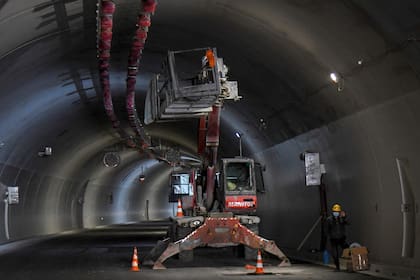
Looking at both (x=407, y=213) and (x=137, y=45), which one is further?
(x=137, y=45)

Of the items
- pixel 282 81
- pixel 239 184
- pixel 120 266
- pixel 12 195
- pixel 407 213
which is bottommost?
pixel 120 266

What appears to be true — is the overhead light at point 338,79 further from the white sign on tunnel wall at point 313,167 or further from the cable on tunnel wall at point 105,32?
the cable on tunnel wall at point 105,32

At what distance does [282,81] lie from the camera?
19562 millimetres

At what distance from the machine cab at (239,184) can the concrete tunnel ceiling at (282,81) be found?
5.39 feet

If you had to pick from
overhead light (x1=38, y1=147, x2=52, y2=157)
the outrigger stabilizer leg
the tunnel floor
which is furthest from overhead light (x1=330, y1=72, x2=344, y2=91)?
overhead light (x1=38, y1=147, x2=52, y2=157)

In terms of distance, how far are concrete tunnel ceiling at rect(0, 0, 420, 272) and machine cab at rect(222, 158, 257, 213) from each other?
1.64 m

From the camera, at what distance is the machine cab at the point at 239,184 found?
2169 cm

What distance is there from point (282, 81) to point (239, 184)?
3983 millimetres

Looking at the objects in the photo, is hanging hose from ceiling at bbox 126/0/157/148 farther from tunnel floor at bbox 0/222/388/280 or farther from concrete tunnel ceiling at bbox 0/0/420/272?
tunnel floor at bbox 0/222/388/280

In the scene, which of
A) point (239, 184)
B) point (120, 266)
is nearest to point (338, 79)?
point (239, 184)

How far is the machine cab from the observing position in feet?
71.2

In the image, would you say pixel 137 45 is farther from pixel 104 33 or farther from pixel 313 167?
pixel 313 167

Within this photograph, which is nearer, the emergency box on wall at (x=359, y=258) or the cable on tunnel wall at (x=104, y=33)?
the cable on tunnel wall at (x=104, y=33)

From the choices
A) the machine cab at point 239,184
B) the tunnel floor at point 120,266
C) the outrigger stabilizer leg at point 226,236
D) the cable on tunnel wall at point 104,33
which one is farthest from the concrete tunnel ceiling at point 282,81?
the outrigger stabilizer leg at point 226,236
